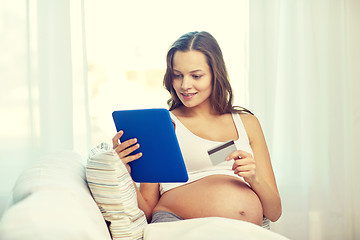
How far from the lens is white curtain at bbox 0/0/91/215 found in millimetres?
2584

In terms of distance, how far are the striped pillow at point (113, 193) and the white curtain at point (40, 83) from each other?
1389 millimetres

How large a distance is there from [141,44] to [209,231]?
183 centimetres

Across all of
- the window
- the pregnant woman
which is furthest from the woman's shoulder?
the window

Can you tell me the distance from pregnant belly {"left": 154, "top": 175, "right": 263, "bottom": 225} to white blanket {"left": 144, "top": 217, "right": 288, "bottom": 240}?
33 cm

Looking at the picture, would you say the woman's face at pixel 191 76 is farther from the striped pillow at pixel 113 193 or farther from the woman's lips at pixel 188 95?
the striped pillow at pixel 113 193

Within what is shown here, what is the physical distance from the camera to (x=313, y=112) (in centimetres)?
297

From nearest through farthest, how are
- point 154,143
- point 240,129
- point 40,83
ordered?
point 154,143
point 240,129
point 40,83

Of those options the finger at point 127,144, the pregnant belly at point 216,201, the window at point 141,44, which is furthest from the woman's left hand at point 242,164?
the window at point 141,44

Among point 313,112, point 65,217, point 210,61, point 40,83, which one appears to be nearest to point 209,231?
point 65,217

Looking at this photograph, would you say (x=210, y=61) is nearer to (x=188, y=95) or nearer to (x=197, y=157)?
(x=188, y=95)

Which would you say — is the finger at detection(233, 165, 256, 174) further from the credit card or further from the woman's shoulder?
the woman's shoulder

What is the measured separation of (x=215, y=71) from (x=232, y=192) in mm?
507

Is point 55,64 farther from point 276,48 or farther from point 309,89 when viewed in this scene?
point 309,89

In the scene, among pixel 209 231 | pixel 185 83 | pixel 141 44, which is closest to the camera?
pixel 209 231
